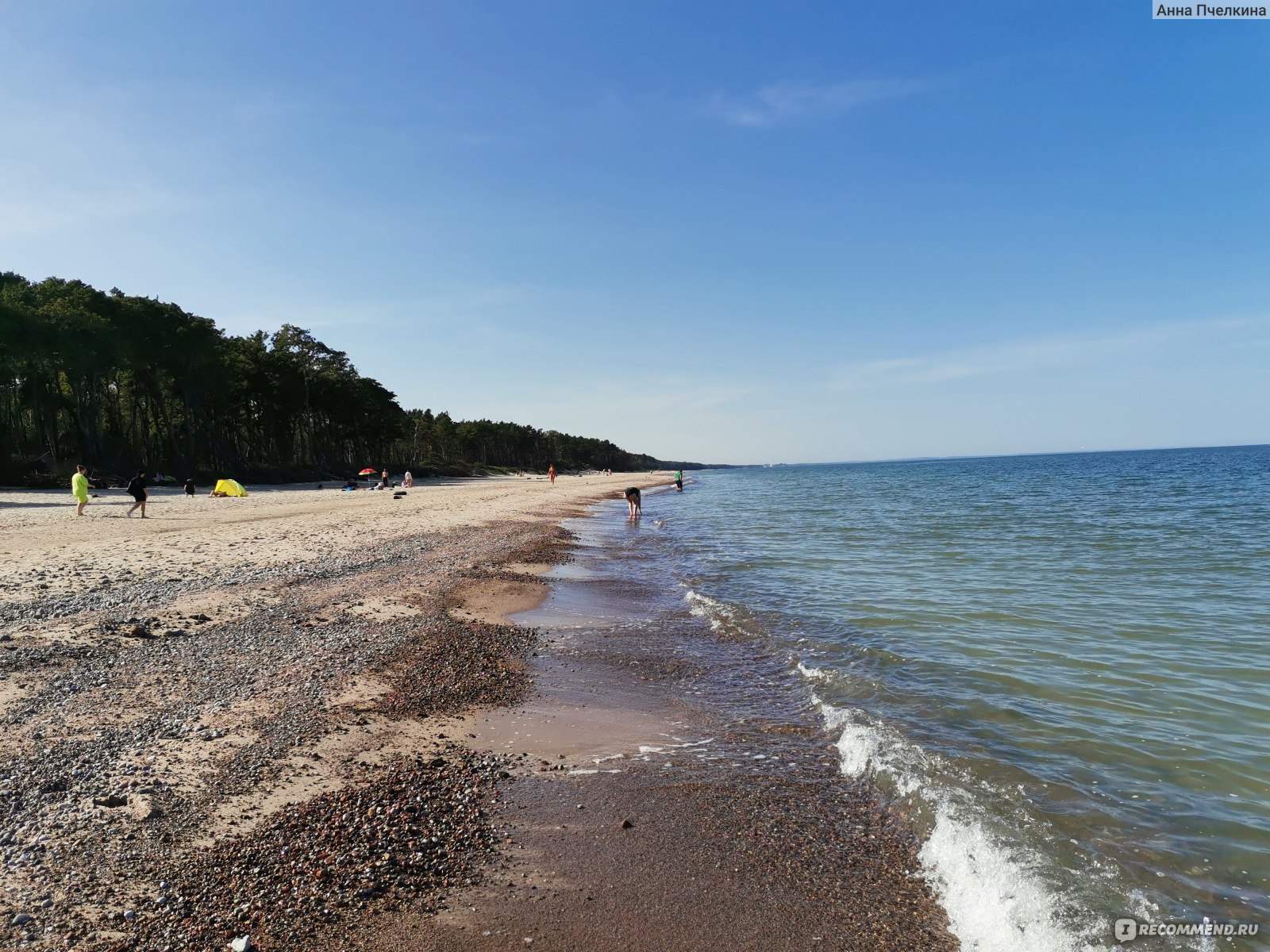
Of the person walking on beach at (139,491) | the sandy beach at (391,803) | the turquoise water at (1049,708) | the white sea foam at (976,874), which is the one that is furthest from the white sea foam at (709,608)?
the person walking on beach at (139,491)

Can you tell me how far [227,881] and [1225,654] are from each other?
12092 mm

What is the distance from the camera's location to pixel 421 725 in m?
6.38

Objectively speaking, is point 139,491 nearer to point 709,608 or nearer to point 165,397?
point 709,608

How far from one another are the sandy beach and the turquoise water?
0.62 metres

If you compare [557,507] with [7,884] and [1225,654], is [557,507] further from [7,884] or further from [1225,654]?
[7,884]

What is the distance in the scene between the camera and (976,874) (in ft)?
14.1

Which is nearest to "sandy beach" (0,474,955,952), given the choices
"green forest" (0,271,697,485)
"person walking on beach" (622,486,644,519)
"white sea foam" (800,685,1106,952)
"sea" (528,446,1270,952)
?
"white sea foam" (800,685,1106,952)

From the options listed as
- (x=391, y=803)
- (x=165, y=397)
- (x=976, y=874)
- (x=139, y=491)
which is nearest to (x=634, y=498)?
(x=139, y=491)

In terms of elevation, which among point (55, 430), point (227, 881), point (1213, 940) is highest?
point (55, 430)

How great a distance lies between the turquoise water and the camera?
14.1 feet

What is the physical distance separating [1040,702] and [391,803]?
6963 mm

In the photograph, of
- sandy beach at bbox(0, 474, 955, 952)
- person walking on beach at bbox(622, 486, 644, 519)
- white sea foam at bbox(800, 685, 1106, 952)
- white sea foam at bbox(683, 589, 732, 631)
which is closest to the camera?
sandy beach at bbox(0, 474, 955, 952)

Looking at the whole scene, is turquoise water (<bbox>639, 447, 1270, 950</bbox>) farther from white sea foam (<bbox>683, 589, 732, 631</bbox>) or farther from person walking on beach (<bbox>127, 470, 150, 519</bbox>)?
person walking on beach (<bbox>127, 470, 150, 519</bbox>)

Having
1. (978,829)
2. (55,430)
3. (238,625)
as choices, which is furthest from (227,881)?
(55,430)
